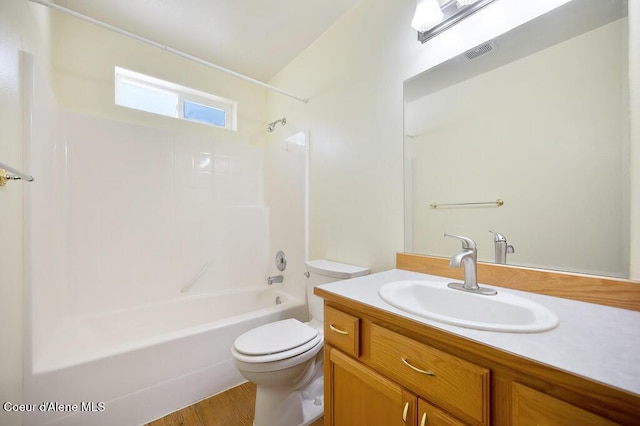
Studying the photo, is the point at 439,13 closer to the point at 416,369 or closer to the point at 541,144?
the point at 541,144

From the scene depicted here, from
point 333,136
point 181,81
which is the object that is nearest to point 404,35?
point 333,136

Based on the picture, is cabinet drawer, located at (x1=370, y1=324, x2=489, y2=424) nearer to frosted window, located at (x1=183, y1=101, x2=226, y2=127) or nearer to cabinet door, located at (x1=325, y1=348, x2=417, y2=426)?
cabinet door, located at (x1=325, y1=348, x2=417, y2=426)

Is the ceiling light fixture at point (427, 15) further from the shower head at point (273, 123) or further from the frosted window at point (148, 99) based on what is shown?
the frosted window at point (148, 99)

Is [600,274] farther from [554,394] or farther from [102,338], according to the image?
[102,338]

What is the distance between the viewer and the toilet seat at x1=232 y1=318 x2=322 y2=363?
1.20 meters

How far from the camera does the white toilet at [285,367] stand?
1199 millimetres

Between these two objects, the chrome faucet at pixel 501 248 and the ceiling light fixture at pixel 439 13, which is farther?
the ceiling light fixture at pixel 439 13

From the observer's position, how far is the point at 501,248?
1.03 meters

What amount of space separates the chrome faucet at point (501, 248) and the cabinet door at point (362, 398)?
660mm

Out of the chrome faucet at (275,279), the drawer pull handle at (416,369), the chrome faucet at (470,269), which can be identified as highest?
the chrome faucet at (470,269)

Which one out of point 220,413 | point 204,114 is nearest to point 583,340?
point 220,413

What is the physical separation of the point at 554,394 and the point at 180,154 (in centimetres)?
258

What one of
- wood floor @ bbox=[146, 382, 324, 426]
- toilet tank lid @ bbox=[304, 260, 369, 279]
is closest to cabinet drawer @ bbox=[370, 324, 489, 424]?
toilet tank lid @ bbox=[304, 260, 369, 279]

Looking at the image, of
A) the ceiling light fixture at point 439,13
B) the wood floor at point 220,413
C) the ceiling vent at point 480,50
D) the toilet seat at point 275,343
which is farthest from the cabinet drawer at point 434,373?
the ceiling light fixture at point 439,13
